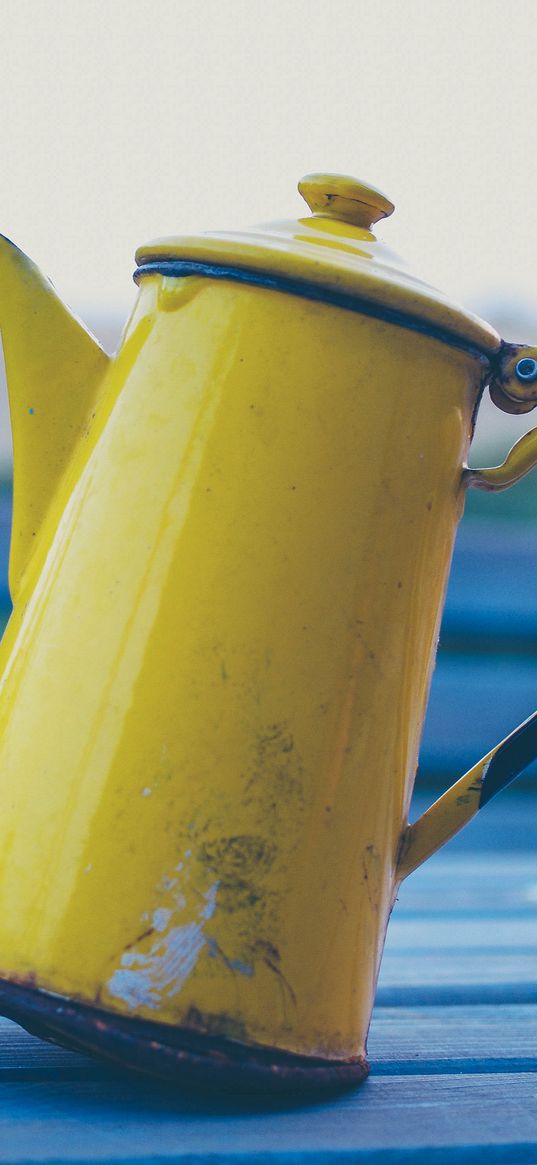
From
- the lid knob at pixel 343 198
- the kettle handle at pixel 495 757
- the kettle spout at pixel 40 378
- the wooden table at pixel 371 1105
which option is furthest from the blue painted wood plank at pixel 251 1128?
the lid knob at pixel 343 198

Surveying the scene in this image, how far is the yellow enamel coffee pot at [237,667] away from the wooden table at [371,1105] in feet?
0.10

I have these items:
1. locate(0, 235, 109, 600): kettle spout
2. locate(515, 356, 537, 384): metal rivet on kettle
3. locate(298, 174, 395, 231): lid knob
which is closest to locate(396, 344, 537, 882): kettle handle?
locate(515, 356, 537, 384): metal rivet on kettle

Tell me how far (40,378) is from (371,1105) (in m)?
0.47

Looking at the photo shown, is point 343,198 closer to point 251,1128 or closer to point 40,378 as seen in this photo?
point 40,378

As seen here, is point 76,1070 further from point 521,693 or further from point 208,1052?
point 521,693

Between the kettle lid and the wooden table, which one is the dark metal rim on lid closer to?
the kettle lid

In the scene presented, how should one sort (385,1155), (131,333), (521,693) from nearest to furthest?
1. (385,1155)
2. (131,333)
3. (521,693)

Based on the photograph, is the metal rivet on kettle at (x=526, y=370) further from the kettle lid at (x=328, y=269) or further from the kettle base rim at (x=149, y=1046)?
the kettle base rim at (x=149, y=1046)

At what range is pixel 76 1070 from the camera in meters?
0.70

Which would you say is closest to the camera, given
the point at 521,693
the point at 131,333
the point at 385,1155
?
the point at 385,1155

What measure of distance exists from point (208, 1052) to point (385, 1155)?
102 mm

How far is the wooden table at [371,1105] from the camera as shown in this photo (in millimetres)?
603

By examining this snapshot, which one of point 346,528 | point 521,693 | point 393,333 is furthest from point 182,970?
point 521,693

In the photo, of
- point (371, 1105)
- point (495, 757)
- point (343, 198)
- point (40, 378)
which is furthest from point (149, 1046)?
point (343, 198)
